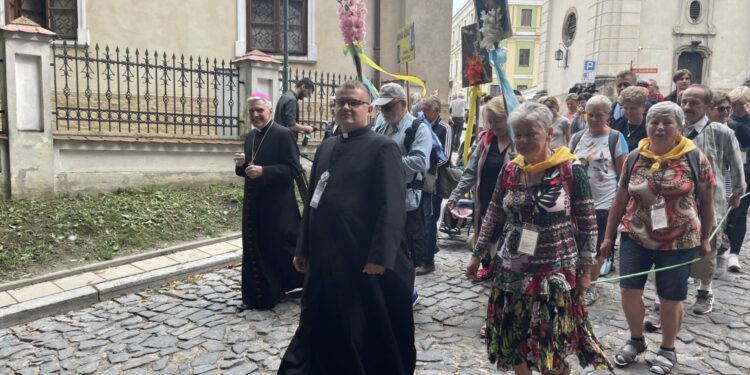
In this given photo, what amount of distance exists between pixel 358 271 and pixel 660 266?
2.03 metres

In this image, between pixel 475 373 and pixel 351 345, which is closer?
pixel 351 345

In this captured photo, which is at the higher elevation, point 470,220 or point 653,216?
point 653,216

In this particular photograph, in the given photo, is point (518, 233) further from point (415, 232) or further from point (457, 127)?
point (457, 127)

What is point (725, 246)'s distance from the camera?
5801 mm

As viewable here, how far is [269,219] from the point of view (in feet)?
16.9

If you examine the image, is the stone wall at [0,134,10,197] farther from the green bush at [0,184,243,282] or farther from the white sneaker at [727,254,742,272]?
the white sneaker at [727,254,742,272]

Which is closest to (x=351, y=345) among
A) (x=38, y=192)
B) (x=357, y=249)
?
(x=357, y=249)

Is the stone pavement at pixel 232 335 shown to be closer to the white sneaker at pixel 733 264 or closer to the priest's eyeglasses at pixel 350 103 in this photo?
the white sneaker at pixel 733 264


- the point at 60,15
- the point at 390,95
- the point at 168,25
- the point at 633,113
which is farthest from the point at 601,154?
the point at 60,15

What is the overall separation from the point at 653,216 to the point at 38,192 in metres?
7.57

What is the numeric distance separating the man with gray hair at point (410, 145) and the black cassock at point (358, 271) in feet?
4.17

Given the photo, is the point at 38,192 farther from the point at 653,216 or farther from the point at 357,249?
the point at 653,216

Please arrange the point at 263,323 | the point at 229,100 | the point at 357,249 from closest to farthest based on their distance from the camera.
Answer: the point at 357,249
the point at 263,323
the point at 229,100

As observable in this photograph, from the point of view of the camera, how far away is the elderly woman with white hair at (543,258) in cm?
292
